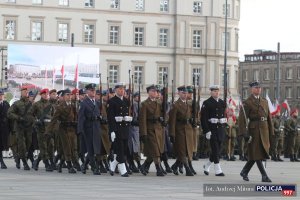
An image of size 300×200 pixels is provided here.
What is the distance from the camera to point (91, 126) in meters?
21.8

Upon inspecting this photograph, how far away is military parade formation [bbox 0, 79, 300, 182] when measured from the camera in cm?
2000

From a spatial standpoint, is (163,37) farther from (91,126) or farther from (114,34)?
(91,126)

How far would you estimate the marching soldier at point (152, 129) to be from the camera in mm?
21109

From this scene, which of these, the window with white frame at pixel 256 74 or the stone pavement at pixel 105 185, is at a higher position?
the window with white frame at pixel 256 74

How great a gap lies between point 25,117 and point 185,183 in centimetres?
601

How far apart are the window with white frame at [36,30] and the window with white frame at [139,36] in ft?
32.7

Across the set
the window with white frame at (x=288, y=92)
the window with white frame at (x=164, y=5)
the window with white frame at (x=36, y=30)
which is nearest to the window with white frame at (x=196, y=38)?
the window with white frame at (x=164, y=5)

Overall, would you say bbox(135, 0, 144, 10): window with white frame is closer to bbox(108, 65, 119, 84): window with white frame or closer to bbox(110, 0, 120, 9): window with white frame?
bbox(110, 0, 120, 9): window with white frame

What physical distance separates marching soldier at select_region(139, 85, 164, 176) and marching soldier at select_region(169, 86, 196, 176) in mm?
300

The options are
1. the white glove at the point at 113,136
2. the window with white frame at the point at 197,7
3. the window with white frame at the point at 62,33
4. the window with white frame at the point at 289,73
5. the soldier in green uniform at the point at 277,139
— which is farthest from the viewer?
the window with white frame at the point at 289,73

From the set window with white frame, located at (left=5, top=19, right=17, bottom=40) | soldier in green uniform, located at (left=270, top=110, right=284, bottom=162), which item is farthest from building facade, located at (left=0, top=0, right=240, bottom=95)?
soldier in green uniform, located at (left=270, top=110, right=284, bottom=162)

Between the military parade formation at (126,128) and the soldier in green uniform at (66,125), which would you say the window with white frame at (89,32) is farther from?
the soldier in green uniform at (66,125)

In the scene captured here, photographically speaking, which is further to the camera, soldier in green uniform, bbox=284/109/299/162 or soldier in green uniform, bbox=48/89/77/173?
soldier in green uniform, bbox=284/109/299/162

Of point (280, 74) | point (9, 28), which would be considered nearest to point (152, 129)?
point (9, 28)
